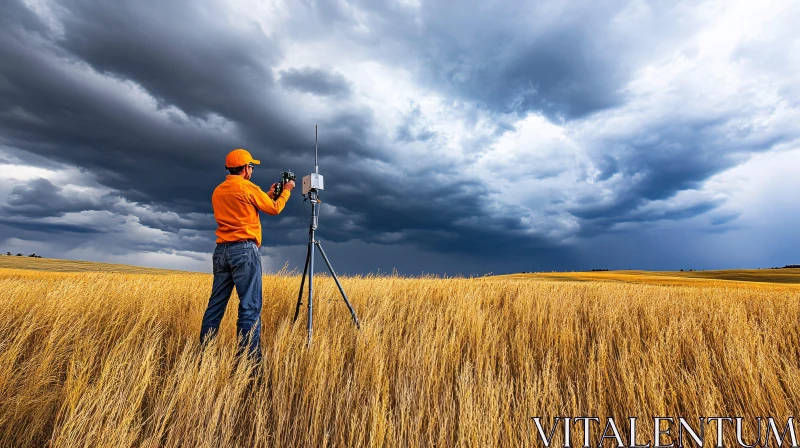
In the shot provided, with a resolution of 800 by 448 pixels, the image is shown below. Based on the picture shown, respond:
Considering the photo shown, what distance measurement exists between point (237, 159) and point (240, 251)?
120 cm

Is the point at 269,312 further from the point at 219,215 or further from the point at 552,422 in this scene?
the point at 552,422

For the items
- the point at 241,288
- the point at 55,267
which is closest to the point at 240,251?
the point at 241,288

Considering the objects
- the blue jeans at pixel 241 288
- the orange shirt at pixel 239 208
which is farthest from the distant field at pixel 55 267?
the orange shirt at pixel 239 208

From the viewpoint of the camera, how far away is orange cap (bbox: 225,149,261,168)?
14.5ft

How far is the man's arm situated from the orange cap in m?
0.46

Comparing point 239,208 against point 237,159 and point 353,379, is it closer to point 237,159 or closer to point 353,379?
point 237,159

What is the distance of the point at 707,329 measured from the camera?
5523 mm

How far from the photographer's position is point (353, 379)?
3.47m

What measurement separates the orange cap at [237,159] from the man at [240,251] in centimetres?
1

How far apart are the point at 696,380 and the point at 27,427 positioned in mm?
5569

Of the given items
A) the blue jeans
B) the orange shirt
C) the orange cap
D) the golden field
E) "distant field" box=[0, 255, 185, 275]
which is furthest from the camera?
"distant field" box=[0, 255, 185, 275]

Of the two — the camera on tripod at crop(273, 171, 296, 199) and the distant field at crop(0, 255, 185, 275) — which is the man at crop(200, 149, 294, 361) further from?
the distant field at crop(0, 255, 185, 275)

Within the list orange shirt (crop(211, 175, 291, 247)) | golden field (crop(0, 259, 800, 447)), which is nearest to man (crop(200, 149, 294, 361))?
orange shirt (crop(211, 175, 291, 247))

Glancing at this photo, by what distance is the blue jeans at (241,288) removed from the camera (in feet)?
13.1
